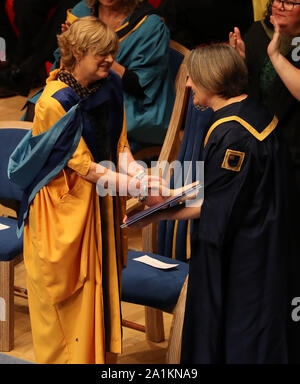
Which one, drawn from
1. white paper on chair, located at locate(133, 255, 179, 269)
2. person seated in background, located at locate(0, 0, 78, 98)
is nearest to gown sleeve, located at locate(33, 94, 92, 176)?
white paper on chair, located at locate(133, 255, 179, 269)

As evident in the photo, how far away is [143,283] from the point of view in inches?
123

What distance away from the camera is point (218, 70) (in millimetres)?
2438

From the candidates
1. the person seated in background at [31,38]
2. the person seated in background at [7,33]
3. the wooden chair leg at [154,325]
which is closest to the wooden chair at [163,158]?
the wooden chair leg at [154,325]

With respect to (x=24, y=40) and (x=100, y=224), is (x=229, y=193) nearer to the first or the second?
(x=100, y=224)

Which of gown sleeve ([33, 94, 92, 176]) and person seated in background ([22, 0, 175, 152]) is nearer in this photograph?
gown sleeve ([33, 94, 92, 176])

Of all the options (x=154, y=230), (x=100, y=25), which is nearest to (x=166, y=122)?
(x=154, y=230)

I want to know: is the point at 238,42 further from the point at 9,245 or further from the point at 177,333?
the point at 9,245

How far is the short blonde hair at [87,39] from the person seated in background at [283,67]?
0.58 m

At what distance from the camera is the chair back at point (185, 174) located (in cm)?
337

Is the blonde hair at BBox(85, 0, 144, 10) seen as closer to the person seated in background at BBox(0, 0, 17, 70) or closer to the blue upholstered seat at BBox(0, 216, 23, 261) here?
the blue upholstered seat at BBox(0, 216, 23, 261)

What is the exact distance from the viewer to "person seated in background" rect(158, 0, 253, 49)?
4.32 meters

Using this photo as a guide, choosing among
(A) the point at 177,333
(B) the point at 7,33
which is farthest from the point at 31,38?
(A) the point at 177,333

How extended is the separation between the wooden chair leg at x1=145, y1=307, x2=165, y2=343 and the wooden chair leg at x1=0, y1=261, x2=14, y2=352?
0.63 metres
